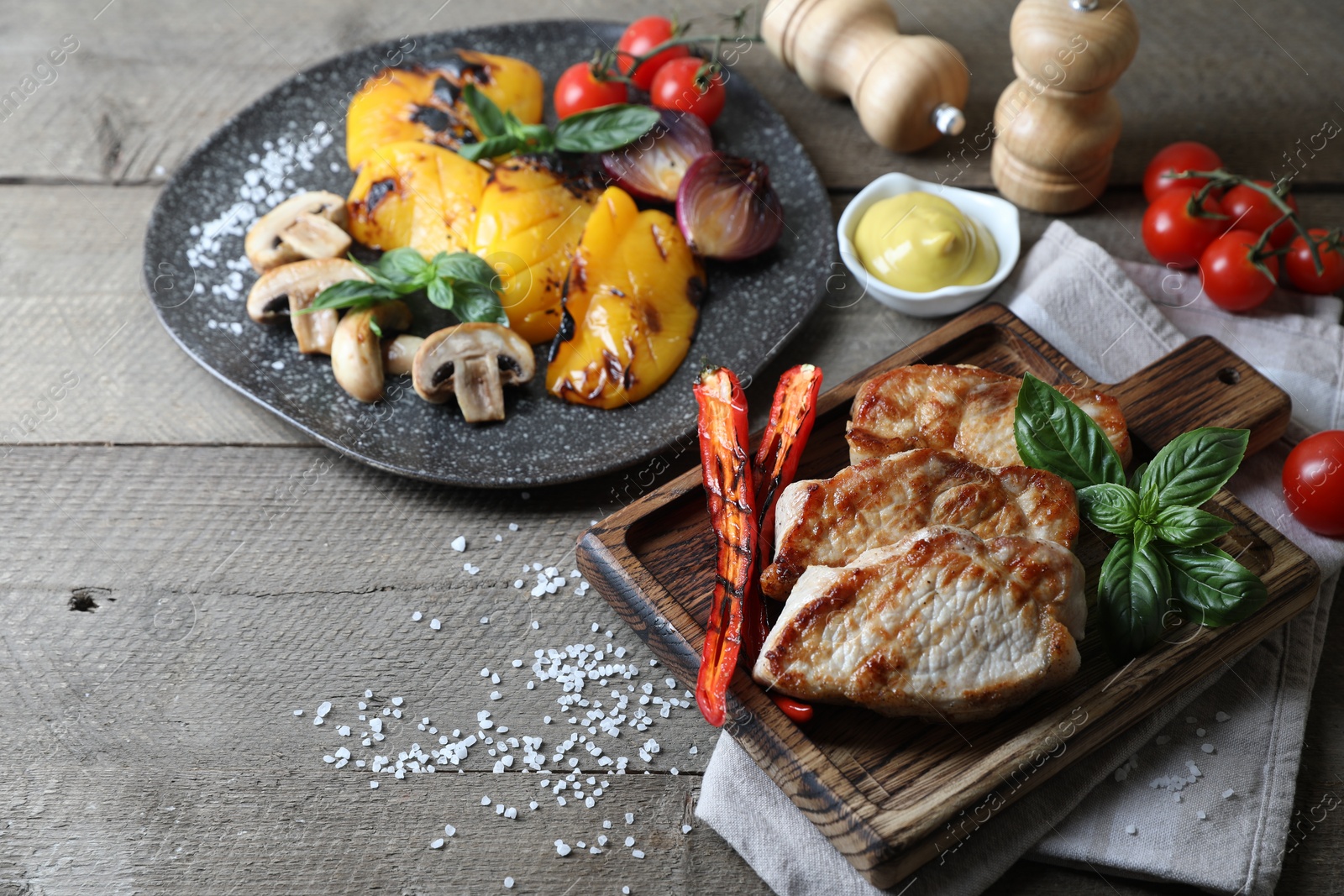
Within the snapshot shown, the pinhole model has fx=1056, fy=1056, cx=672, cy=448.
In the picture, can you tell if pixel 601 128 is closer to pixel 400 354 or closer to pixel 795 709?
pixel 400 354

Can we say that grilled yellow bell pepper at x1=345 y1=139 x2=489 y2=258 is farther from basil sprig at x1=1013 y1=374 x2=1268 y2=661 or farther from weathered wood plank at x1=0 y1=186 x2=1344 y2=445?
basil sprig at x1=1013 y1=374 x2=1268 y2=661

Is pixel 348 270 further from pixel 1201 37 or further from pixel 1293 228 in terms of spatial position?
pixel 1201 37

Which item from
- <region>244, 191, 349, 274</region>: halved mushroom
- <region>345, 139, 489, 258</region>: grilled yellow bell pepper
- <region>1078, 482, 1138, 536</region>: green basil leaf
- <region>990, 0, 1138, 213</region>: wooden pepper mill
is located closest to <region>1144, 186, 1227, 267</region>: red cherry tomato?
<region>990, 0, 1138, 213</region>: wooden pepper mill

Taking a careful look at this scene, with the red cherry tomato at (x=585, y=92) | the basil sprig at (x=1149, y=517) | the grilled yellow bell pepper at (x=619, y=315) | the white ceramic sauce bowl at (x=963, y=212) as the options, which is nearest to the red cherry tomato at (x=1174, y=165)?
the white ceramic sauce bowl at (x=963, y=212)

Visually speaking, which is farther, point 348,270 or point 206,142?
point 206,142

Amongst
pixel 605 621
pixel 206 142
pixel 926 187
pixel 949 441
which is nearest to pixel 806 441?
pixel 949 441

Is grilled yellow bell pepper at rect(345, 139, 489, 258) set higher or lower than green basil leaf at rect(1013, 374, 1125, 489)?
higher
